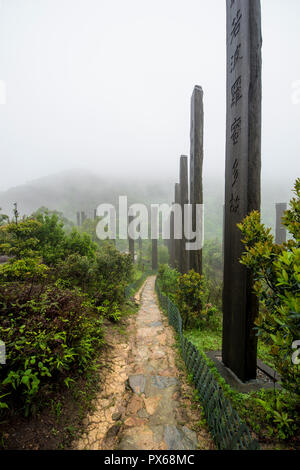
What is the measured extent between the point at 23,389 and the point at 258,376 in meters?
3.34

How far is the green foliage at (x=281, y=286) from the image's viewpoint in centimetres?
152

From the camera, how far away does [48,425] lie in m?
2.19

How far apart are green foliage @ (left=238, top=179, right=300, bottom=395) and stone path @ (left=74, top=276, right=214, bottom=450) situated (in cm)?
134

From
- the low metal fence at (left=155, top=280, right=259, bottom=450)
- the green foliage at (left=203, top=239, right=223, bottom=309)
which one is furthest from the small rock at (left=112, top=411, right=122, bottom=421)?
the green foliage at (left=203, top=239, right=223, bottom=309)

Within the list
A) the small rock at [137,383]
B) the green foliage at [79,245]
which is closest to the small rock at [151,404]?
the small rock at [137,383]

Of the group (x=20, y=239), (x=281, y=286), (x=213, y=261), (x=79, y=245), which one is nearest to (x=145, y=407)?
(x=281, y=286)

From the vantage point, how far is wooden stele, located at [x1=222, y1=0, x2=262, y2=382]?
8.79 ft

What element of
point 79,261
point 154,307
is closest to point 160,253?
point 154,307

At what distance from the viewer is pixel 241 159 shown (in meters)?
2.83

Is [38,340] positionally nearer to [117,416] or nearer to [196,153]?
[117,416]

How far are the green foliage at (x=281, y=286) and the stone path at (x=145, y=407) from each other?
134 centimetres

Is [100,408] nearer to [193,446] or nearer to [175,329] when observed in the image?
[193,446]

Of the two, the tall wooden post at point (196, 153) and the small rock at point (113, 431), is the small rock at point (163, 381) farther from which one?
the tall wooden post at point (196, 153)

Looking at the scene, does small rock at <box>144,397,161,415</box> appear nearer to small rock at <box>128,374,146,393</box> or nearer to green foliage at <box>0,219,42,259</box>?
small rock at <box>128,374,146,393</box>
